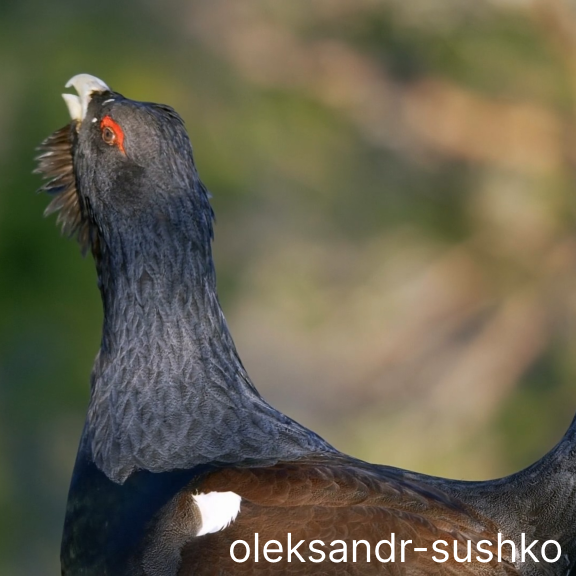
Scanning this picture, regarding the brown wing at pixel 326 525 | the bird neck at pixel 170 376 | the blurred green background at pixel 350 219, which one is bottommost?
the brown wing at pixel 326 525

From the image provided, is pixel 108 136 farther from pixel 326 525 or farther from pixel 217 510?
pixel 326 525

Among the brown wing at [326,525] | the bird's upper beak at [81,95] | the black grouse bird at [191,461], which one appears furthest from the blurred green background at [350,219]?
the brown wing at [326,525]

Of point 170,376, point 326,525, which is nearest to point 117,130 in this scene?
point 170,376

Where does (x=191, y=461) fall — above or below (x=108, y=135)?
below

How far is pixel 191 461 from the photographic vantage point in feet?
8.36

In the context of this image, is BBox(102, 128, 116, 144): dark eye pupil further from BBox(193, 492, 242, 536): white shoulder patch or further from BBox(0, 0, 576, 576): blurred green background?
BBox(0, 0, 576, 576): blurred green background

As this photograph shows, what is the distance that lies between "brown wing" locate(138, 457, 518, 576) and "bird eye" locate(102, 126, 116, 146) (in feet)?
3.25

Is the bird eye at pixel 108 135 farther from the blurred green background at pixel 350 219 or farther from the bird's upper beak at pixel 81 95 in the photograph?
the blurred green background at pixel 350 219

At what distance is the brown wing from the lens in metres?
2.29

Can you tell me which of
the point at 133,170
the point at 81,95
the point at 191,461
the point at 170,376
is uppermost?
the point at 81,95

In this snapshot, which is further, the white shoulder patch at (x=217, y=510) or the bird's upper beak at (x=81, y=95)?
the bird's upper beak at (x=81, y=95)

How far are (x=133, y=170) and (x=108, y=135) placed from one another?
5.0 inches

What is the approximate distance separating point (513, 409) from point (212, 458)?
441cm

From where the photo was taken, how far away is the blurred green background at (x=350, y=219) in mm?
6559
